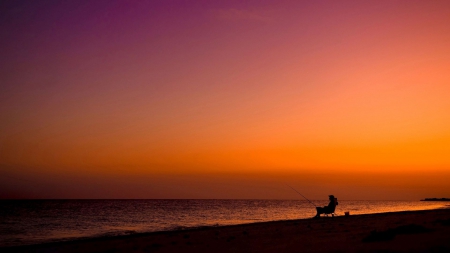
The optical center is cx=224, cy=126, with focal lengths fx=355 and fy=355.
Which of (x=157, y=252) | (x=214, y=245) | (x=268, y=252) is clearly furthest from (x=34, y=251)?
(x=268, y=252)

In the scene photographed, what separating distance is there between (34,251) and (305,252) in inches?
453

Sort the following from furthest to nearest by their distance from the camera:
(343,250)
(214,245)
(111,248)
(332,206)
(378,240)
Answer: (332,206) < (111,248) < (214,245) < (378,240) < (343,250)

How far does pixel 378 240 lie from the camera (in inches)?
383

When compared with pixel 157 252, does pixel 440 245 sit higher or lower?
higher

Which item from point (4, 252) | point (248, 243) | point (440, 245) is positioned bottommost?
point (4, 252)

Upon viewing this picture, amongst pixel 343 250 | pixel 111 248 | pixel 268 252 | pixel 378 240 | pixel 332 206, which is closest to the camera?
pixel 343 250

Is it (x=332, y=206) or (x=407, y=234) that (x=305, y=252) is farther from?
(x=332, y=206)

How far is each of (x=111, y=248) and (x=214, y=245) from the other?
13.9 feet

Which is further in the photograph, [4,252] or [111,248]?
[4,252]

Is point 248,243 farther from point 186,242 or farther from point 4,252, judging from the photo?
point 4,252

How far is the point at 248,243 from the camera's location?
1296 cm

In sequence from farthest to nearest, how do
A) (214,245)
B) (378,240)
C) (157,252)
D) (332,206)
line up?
(332,206) < (214,245) < (157,252) < (378,240)

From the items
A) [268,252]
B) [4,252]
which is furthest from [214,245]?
[4,252]

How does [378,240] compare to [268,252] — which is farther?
[268,252]
